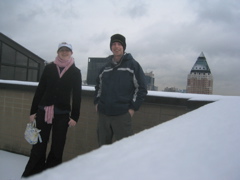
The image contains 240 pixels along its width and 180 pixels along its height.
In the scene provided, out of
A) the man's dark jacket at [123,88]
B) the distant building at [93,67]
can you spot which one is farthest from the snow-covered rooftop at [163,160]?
the distant building at [93,67]

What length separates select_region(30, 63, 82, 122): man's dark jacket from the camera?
2277 millimetres

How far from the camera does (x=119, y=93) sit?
2.29 metres

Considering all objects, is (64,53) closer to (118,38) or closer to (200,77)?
(118,38)

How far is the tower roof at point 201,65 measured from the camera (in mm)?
79787

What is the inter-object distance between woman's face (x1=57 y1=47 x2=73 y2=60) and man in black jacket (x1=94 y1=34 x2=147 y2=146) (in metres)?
0.48

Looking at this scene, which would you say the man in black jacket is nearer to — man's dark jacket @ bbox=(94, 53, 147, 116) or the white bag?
man's dark jacket @ bbox=(94, 53, 147, 116)

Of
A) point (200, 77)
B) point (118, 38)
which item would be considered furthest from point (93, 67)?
point (118, 38)

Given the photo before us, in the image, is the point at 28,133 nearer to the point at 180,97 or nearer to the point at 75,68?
the point at 75,68

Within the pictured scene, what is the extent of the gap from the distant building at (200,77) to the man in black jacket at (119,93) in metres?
81.9

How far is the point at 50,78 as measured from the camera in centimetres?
234

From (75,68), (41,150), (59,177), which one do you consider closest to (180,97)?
(75,68)

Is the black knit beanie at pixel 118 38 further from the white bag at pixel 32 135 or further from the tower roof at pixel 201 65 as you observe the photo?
the tower roof at pixel 201 65

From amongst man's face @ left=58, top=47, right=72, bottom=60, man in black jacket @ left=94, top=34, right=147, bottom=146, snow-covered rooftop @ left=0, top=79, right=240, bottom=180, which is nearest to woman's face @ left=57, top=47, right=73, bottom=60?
man's face @ left=58, top=47, right=72, bottom=60

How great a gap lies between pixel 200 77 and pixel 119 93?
85.2 metres
